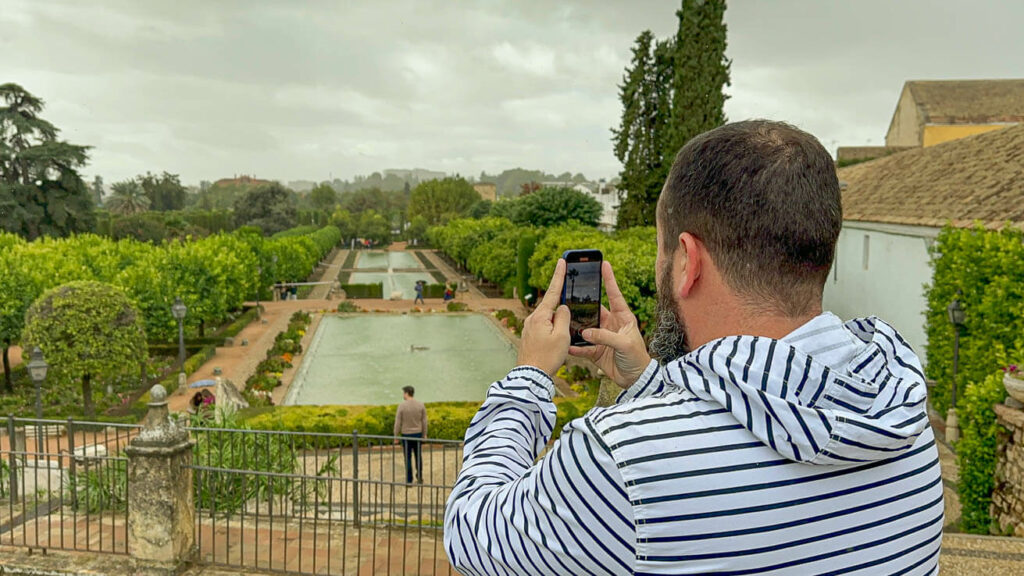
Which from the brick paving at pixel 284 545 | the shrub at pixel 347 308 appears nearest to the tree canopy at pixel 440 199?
the shrub at pixel 347 308

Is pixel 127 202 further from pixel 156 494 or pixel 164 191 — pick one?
pixel 156 494

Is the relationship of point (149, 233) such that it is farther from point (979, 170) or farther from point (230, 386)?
point (979, 170)

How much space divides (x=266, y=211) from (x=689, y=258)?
8731cm

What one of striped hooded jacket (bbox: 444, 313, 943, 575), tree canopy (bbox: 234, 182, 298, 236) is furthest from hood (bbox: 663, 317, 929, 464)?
tree canopy (bbox: 234, 182, 298, 236)

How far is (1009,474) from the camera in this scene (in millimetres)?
7789

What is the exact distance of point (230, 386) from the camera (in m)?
16.1

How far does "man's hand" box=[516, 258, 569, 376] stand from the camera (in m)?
1.53

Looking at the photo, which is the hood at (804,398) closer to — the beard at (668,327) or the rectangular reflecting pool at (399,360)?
the beard at (668,327)

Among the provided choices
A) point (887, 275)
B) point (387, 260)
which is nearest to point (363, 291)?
point (887, 275)

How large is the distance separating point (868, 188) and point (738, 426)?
23391 millimetres

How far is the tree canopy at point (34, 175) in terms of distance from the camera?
130ft

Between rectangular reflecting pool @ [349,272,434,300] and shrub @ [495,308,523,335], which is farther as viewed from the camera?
rectangular reflecting pool @ [349,272,434,300]

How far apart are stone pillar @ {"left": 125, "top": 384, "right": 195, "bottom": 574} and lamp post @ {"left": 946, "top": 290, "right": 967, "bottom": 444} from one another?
1130 centimetres

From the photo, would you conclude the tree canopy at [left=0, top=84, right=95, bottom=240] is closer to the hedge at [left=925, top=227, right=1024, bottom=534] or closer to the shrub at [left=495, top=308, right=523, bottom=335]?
the shrub at [left=495, top=308, right=523, bottom=335]
